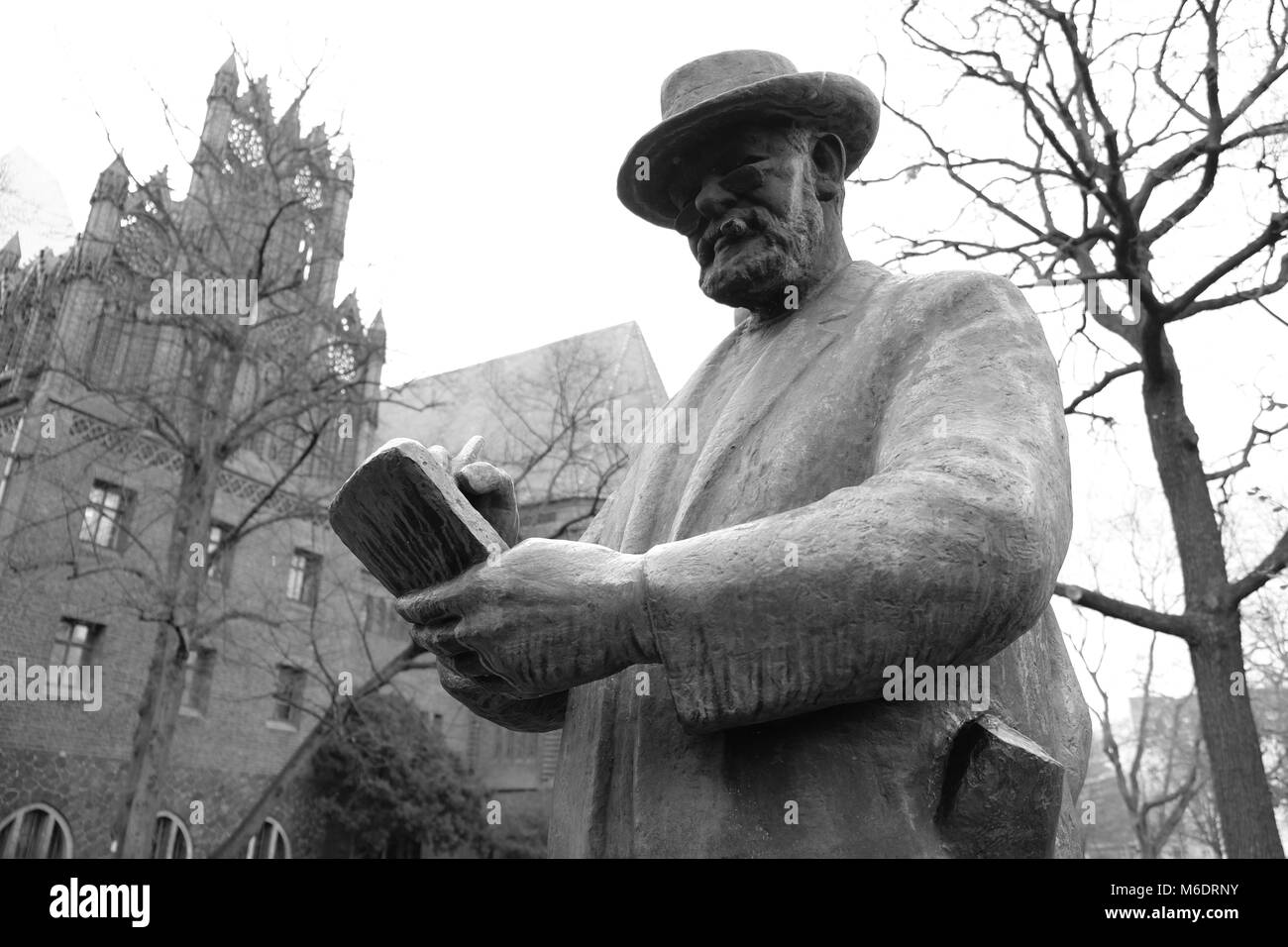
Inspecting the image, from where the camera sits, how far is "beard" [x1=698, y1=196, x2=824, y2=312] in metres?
2.00

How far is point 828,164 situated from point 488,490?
980 mm

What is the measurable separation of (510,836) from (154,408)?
14.1 m

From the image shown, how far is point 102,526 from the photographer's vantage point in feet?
66.9

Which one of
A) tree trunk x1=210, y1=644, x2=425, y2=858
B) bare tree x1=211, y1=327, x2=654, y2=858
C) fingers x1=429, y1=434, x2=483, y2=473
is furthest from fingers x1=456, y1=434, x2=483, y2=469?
tree trunk x1=210, y1=644, x2=425, y2=858

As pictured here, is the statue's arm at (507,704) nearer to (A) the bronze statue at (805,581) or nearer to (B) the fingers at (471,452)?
(A) the bronze statue at (805,581)

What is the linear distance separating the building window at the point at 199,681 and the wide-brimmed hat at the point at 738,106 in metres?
Answer: 21.5

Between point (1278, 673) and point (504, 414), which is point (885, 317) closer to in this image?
point (1278, 673)

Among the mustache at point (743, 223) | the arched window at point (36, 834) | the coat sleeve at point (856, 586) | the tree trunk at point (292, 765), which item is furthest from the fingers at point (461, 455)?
the arched window at point (36, 834)

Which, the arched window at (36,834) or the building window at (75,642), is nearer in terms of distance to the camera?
the arched window at (36,834)

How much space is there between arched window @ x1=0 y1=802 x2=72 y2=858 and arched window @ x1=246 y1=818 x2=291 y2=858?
161 inches

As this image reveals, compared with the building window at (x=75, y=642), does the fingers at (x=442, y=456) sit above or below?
below

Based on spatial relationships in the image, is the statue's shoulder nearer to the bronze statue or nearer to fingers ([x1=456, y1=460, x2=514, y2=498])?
the bronze statue

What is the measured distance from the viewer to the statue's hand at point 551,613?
1.42 m

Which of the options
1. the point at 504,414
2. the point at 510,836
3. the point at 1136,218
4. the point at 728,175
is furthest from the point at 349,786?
the point at 728,175
